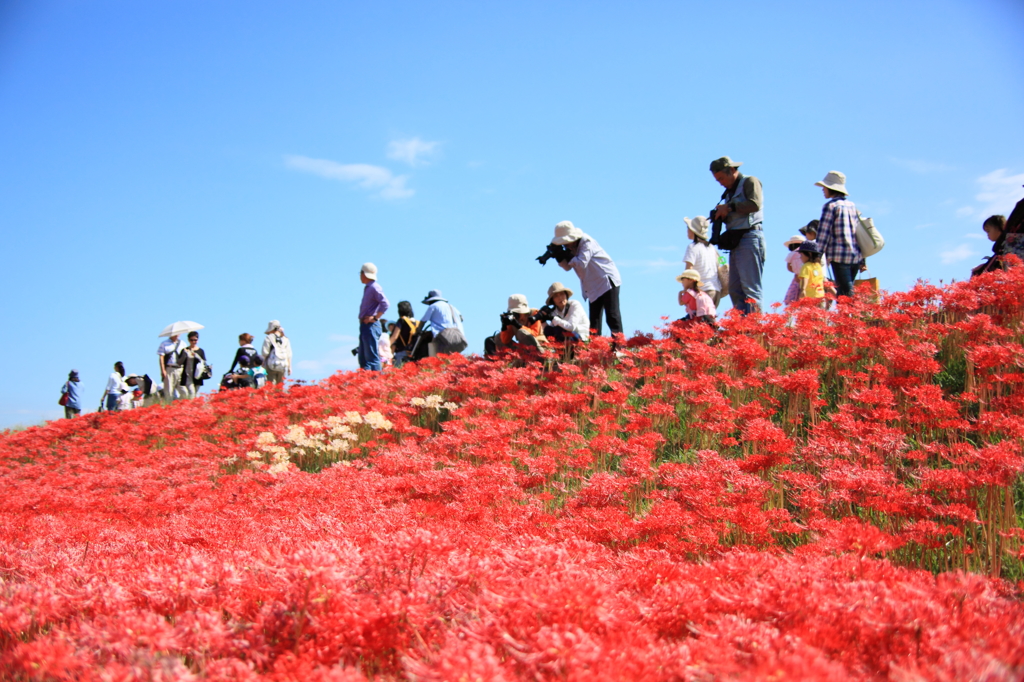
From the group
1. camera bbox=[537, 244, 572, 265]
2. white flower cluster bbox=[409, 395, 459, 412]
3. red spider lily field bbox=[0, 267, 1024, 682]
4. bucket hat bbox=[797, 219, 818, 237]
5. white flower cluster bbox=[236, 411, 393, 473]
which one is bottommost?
red spider lily field bbox=[0, 267, 1024, 682]

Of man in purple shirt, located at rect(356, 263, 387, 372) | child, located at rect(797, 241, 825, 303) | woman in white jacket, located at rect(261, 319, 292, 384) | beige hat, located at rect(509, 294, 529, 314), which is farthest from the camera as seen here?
woman in white jacket, located at rect(261, 319, 292, 384)

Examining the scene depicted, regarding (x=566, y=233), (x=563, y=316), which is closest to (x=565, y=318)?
(x=563, y=316)

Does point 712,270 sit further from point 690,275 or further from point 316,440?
point 316,440

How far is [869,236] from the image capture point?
28.7ft

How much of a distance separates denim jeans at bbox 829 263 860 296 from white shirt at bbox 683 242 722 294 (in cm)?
145

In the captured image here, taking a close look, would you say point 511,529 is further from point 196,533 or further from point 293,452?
point 293,452

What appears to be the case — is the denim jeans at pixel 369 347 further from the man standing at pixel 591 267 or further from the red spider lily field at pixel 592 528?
the man standing at pixel 591 267

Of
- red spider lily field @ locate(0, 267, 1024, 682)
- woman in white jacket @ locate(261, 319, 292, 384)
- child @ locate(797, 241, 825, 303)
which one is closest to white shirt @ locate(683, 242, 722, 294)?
child @ locate(797, 241, 825, 303)

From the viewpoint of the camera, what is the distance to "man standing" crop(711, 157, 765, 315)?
26.9ft

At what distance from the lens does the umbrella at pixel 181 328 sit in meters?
17.7

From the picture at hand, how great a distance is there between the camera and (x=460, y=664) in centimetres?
182

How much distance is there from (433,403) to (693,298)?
138 inches

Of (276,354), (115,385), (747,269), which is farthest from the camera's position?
(115,385)

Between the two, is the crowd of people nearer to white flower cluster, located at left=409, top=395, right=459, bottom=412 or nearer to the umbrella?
white flower cluster, located at left=409, top=395, right=459, bottom=412
